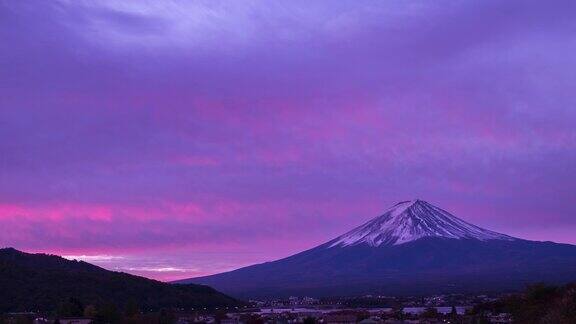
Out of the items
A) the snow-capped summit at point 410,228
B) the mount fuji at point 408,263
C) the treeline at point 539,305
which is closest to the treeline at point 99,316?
the treeline at point 539,305

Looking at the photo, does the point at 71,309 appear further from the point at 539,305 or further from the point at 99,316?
A: the point at 539,305

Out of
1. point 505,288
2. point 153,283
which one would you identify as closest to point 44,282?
point 153,283

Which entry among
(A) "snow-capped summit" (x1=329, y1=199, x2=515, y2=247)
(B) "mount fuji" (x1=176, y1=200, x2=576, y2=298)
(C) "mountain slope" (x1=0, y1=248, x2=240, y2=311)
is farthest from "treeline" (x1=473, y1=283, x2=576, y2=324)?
(A) "snow-capped summit" (x1=329, y1=199, x2=515, y2=247)

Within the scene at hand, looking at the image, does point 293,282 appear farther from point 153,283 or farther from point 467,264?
point 153,283

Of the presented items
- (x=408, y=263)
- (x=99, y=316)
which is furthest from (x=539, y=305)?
(x=408, y=263)

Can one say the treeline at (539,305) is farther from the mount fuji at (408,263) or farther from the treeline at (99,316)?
the mount fuji at (408,263)

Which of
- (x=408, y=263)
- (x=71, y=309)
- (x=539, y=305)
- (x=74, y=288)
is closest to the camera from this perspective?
(x=539, y=305)

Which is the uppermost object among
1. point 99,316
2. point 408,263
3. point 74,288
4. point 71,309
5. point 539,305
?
point 408,263
